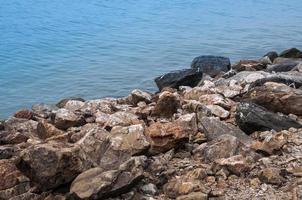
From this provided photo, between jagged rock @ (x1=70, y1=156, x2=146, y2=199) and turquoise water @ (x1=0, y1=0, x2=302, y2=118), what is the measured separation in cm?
744

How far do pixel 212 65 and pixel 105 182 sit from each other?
10656 mm

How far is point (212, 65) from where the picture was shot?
1482cm

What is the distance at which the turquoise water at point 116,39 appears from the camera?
14766 mm

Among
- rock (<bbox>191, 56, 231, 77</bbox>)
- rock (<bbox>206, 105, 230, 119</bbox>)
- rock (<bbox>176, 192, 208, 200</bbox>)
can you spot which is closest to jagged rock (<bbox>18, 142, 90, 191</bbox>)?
rock (<bbox>176, 192, 208, 200</bbox>)

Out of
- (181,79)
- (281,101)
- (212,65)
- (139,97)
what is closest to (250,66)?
(212,65)

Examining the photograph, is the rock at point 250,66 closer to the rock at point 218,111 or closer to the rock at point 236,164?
the rock at point 218,111

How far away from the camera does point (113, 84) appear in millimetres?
14531

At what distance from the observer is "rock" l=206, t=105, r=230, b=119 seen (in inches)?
271

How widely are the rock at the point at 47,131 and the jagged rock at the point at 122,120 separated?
0.66m

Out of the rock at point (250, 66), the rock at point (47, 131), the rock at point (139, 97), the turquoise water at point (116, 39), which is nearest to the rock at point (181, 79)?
the turquoise water at point (116, 39)

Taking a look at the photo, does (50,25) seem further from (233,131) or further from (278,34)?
(233,131)

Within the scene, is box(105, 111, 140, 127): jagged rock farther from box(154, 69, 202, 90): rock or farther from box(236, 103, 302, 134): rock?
A: box(154, 69, 202, 90): rock

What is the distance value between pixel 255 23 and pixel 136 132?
2253 centimetres

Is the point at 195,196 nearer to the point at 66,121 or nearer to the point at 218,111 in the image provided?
the point at 218,111
